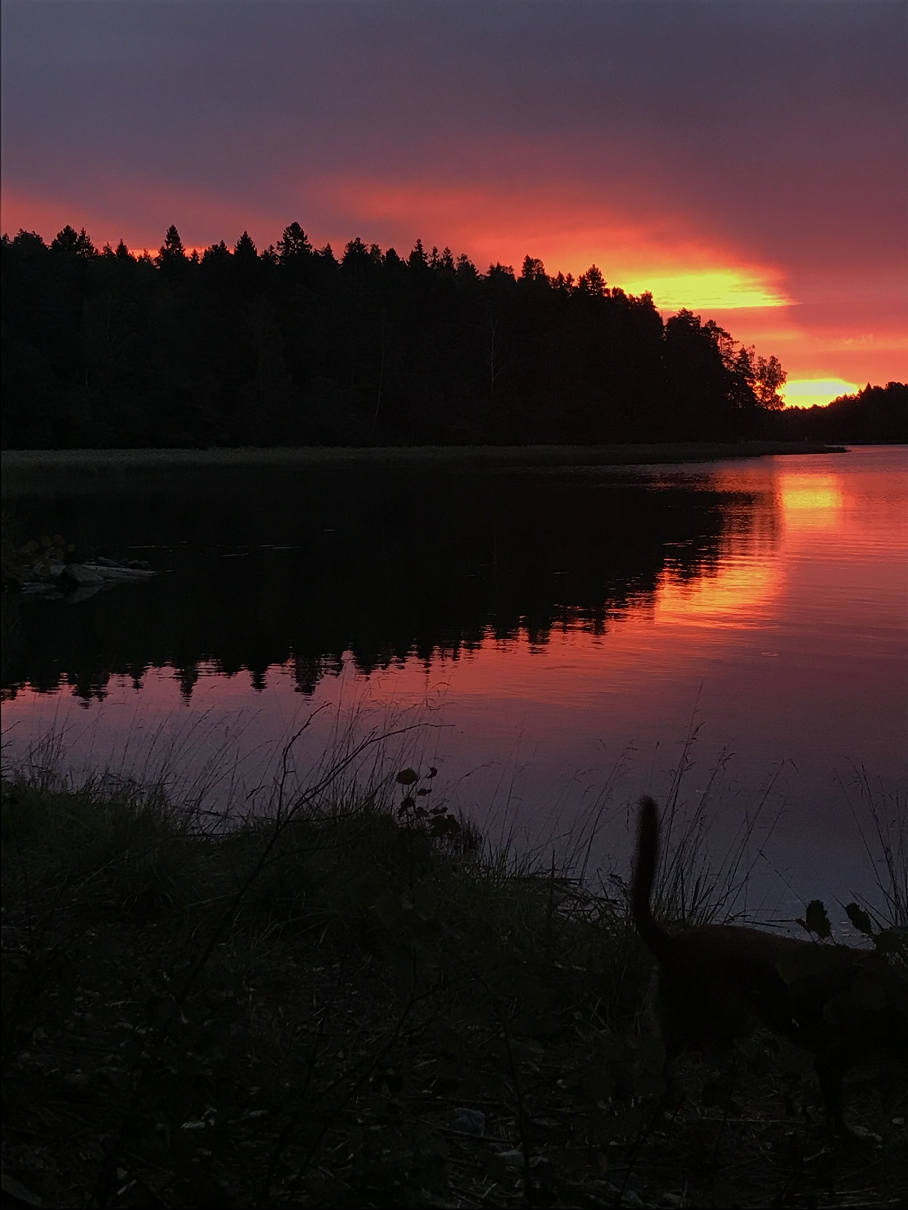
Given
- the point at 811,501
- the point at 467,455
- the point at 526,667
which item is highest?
the point at 467,455

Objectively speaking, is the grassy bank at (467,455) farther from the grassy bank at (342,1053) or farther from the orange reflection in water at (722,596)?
the grassy bank at (342,1053)

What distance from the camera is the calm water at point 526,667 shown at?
9.66 meters

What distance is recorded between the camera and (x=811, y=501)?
52.2 metres

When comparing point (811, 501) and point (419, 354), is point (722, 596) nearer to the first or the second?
point (811, 501)

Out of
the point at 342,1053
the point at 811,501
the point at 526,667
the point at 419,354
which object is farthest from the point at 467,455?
the point at 342,1053

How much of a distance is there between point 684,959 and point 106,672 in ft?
42.6

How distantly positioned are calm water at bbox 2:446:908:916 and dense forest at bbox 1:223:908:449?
15.7 meters

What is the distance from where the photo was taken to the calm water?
31.7 feet

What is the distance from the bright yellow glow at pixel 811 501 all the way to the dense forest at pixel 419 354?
21532 mm

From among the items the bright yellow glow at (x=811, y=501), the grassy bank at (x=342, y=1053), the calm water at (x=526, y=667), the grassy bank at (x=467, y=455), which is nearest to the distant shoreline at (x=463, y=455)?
the grassy bank at (x=467, y=455)

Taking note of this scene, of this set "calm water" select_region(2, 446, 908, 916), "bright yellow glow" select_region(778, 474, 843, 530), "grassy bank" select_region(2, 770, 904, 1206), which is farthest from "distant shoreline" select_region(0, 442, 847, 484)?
"grassy bank" select_region(2, 770, 904, 1206)

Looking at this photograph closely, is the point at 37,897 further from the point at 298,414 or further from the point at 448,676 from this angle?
the point at 298,414

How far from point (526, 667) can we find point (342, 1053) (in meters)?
11.8

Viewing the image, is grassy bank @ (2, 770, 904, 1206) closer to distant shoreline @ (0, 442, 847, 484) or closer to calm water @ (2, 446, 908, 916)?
calm water @ (2, 446, 908, 916)
